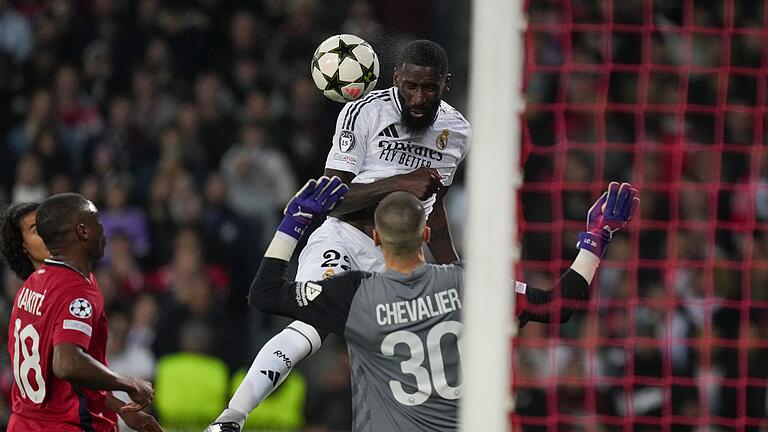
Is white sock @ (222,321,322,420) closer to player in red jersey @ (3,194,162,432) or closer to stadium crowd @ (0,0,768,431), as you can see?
player in red jersey @ (3,194,162,432)

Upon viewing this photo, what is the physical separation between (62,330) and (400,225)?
146 centimetres

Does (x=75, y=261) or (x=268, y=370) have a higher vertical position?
(x=75, y=261)

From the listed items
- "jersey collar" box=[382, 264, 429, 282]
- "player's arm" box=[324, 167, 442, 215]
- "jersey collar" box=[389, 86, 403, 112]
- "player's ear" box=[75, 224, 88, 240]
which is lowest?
"jersey collar" box=[382, 264, 429, 282]

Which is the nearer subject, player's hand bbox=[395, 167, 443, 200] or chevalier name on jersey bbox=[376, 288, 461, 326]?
chevalier name on jersey bbox=[376, 288, 461, 326]

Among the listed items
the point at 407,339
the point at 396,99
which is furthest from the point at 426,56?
the point at 407,339

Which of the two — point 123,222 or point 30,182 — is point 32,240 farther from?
point 30,182

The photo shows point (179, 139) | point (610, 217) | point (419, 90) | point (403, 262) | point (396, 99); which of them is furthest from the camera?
point (179, 139)

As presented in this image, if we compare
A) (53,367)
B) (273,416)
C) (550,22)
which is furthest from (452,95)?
(53,367)

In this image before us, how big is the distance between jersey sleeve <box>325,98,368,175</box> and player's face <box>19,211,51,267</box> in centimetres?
143

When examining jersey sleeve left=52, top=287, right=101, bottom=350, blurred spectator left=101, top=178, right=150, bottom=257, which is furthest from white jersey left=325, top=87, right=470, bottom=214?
blurred spectator left=101, top=178, right=150, bottom=257

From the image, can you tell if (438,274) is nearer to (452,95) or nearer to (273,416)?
(273,416)

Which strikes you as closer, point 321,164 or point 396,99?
point 396,99

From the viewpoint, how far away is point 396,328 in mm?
5266

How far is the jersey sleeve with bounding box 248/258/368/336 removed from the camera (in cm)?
540
